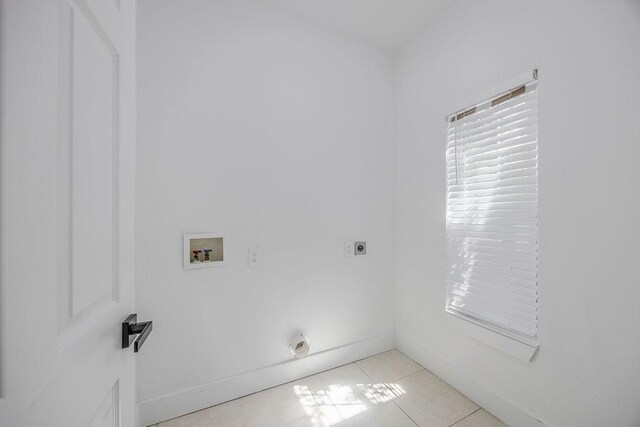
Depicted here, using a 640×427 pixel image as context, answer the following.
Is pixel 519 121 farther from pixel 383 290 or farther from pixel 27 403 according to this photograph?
pixel 27 403

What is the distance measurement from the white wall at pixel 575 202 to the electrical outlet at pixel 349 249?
2.83 ft

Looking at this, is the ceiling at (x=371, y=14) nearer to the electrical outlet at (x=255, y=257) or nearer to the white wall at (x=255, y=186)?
the white wall at (x=255, y=186)

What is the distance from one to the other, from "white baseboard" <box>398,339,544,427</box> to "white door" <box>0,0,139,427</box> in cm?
175

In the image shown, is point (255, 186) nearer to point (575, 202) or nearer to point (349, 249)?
point (349, 249)

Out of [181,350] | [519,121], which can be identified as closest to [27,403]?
[181,350]

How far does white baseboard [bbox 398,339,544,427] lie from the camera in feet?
4.27

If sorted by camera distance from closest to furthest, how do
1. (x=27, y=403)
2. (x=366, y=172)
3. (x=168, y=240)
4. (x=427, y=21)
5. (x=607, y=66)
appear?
1. (x=27, y=403)
2. (x=607, y=66)
3. (x=168, y=240)
4. (x=427, y=21)
5. (x=366, y=172)

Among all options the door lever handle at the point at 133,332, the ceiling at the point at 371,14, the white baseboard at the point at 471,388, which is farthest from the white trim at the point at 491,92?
the door lever handle at the point at 133,332

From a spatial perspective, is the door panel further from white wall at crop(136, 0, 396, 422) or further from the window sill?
the window sill

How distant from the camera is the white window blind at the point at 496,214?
128 cm

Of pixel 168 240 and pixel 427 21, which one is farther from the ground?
pixel 427 21

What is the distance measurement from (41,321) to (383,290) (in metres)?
2.01

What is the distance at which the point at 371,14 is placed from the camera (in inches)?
68.9

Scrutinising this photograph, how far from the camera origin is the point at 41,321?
405 millimetres
